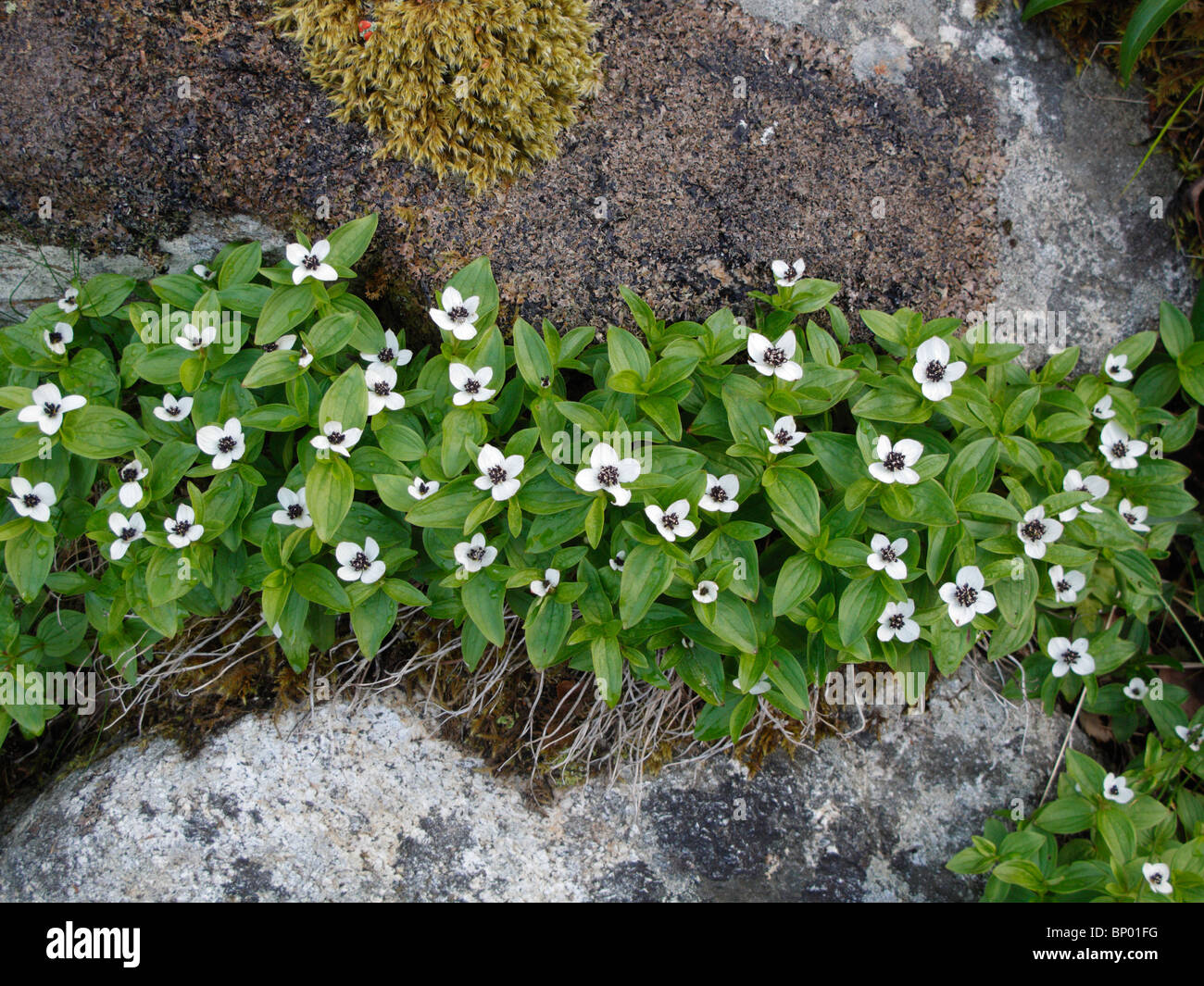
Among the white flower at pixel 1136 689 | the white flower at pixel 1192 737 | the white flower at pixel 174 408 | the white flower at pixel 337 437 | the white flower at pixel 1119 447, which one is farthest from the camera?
the white flower at pixel 1136 689

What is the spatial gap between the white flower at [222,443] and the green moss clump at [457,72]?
1.30 metres

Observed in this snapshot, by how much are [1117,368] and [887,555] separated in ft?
5.31

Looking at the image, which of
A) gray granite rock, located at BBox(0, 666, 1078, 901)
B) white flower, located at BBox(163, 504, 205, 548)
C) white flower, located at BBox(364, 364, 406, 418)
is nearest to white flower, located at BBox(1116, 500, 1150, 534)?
gray granite rock, located at BBox(0, 666, 1078, 901)

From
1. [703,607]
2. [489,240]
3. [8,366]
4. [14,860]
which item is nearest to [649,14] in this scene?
[489,240]

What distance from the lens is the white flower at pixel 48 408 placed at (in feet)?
9.23

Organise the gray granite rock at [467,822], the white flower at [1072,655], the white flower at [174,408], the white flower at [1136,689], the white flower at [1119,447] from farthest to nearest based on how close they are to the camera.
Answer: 1. the white flower at [1136,689]
2. the white flower at [1072,655]
3. the white flower at [1119,447]
4. the gray granite rock at [467,822]
5. the white flower at [174,408]

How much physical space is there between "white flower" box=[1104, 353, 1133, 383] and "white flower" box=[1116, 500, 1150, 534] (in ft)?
1.87

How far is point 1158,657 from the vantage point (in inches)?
150

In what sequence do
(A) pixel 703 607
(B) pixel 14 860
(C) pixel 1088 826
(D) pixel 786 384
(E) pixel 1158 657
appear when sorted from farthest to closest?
1. (E) pixel 1158 657
2. (C) pixel 1088 826
3. (B) pixel 14 860
4. (D) pixel 786 384
5. (A) pixel 703 607

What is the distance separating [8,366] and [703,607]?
2872 millimetres

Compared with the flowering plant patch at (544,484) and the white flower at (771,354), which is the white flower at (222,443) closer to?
the flowering plant patch at (544,484)

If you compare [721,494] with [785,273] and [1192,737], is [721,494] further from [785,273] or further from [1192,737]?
[1192,737]

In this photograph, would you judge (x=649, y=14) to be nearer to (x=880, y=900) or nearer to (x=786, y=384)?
(x=786, y=384)

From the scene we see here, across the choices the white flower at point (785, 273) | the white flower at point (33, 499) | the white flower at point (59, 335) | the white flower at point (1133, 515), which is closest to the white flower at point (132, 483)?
the white flower at point (33, 499)
